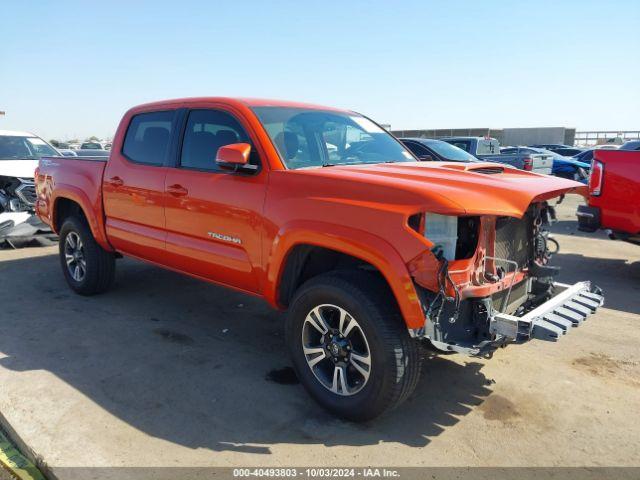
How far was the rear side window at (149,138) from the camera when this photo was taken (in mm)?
4629

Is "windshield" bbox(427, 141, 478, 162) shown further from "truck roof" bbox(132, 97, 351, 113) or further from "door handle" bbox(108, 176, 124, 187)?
"door handle" bbox(108, 176, 124, 187)

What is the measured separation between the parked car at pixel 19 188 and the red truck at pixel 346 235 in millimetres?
4423

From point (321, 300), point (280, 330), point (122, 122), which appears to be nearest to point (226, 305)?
point (280, 330)

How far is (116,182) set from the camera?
504cm

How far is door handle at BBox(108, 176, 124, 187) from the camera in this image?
4.98m

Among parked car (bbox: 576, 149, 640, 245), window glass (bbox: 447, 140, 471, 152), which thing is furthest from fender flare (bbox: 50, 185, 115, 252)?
window glass (bbox: 447, 140, 471, 152)

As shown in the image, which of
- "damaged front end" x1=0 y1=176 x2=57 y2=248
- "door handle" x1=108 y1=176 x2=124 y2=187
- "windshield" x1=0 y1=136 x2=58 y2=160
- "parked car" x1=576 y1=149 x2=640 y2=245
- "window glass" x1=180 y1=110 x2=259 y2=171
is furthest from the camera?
"windshield" x1=0 y1=136 x2=58 y2=160

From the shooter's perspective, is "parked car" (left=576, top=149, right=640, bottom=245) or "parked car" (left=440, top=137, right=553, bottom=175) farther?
"parked car" (left=440, top=137, right=553, bottom=175)

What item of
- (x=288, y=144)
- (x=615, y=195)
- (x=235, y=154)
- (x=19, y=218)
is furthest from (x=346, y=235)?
(x=19, y=218)

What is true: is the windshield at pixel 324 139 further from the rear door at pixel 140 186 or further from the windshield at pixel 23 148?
the windshield at pixel 23 148

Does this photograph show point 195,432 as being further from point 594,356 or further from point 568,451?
point 594,356

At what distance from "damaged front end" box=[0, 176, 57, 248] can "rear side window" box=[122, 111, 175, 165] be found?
14.4 feet

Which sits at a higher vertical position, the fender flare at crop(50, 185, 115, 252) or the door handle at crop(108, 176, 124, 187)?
the door handle at crop(108, 176, 124, 187)

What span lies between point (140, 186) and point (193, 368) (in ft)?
5.79
